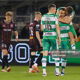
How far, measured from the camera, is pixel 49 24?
9.48 metres

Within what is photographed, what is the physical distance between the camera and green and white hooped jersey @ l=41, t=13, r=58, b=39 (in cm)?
943

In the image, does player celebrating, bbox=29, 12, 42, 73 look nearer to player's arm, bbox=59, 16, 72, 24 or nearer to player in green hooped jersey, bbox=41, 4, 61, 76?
player's arm, bbox=59, 16, 72, 24

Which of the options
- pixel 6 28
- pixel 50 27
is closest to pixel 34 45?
pixel 6 28

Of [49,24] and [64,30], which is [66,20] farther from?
[49,24]

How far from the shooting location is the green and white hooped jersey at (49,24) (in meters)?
9.43

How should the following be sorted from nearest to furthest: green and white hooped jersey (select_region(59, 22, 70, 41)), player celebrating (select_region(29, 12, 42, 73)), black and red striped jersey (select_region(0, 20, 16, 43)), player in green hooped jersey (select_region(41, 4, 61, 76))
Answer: player in green hooped jersey (select_region(41, 4, 61, 76)) < green and white hooped jersey (select_region(59, 22, 70, 41)) < player celebrating (select_region(29, 12, 42, 73)) < black and red striped jersey (select_region(0, 20, 16, 43))

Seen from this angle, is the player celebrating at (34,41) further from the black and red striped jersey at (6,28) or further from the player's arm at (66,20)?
the player's arm at (66,20)

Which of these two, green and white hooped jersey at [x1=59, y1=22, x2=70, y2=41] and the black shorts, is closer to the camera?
green and white hooped jersey at [x1=59, y1=22, x2=70, y2=41]

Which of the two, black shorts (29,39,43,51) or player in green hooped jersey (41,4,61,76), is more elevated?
player in green hooped jersey (41,4,61,76)

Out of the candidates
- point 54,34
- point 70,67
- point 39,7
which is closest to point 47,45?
point 54,34

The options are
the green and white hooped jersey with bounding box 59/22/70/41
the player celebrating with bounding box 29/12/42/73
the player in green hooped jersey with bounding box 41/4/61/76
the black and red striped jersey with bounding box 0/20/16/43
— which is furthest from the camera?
the black and red striped jersey with bounding box 0/20/16/43

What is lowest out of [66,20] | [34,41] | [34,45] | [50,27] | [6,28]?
[34,45]

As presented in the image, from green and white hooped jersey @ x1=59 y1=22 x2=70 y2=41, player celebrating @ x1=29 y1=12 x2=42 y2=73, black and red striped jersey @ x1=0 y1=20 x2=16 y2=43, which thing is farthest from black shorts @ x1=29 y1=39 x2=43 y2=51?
green and white hooped jersey @ x1=59 y1=22 x2=70 y2=41

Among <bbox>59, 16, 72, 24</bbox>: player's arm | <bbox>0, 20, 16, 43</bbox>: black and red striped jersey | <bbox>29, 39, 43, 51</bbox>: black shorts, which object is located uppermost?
<bbox>59, 16, 72, 24</bbox>: player's arm
